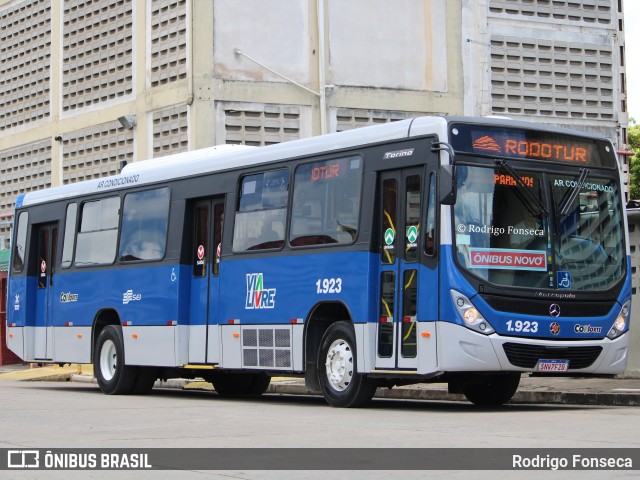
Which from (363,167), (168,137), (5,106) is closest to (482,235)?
(363,167)

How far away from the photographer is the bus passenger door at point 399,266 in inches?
625

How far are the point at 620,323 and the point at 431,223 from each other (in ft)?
8.73

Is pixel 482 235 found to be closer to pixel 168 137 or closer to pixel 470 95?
pixel 168 137

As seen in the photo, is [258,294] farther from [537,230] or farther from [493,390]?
[537,230]

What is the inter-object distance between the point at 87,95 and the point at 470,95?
10.7 metres

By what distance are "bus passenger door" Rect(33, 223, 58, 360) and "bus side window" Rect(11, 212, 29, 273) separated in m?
0.42

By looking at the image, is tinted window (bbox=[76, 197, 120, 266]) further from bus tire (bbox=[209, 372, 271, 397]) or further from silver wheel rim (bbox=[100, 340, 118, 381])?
bus tire (bbox=[209, 372, 271, 397])

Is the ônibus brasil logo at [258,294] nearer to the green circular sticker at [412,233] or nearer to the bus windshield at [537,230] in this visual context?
the green circular sticker at [412,233]

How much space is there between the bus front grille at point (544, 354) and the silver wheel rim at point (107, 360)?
8.27 m

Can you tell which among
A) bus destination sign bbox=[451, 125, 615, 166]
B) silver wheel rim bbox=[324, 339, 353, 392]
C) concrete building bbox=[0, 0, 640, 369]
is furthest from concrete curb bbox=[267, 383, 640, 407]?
concrete building bbox=[0, 0, 640, 369]

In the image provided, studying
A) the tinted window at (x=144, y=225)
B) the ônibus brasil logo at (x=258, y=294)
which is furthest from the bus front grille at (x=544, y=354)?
the tinted window at (x=144, y=225)

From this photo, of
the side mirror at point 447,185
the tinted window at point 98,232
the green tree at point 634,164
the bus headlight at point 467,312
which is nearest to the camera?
the side mirror at point 447,185

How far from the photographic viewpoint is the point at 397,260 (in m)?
16.1

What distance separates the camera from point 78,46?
132 feet
